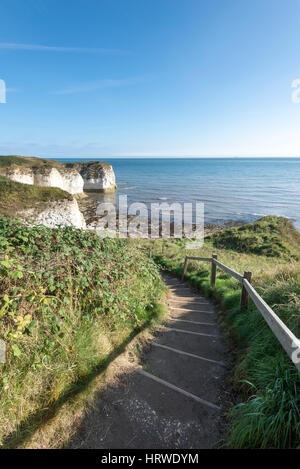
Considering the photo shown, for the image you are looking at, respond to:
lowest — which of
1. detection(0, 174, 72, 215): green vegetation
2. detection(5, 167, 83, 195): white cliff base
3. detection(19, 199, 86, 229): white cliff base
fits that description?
detection(19, 199, 86, 229): white cliff base

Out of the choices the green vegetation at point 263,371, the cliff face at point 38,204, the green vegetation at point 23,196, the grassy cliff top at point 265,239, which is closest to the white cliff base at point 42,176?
the green vegetation at point 23,196

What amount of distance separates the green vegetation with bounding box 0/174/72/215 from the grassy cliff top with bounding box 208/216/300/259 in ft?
47.0

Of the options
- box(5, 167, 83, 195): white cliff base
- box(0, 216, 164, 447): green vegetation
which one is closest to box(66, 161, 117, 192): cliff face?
box(5, 167, 83, 195): white cliff base

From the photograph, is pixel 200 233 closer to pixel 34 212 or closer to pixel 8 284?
pixel 34 212

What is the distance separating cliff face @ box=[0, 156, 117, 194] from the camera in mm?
35456

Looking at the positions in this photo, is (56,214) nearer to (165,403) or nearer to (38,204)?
(38,204)

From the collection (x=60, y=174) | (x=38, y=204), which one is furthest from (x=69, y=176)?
(x=38, y=204)

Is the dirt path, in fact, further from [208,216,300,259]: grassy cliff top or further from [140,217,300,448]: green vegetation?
[208,216,300,259]: grassy cliff top

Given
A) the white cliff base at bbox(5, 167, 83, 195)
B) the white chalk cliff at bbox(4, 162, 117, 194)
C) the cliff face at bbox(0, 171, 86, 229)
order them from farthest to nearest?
the white chalk cliff at bbox(4, 162, 117, 194)
the white cliff base at bbox(5, 167, 83, 195)
the cliff face at bbox(0, 171, 86, 229)

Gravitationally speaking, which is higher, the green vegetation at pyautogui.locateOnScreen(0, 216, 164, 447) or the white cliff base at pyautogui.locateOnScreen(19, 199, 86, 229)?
the white cliff base at pyautogui.locateOnScreen(19, 199, 86, 229)

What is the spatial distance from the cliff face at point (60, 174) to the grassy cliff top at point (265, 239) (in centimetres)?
2748

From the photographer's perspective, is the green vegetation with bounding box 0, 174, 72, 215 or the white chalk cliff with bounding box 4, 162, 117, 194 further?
the white chalk cliff with bounding box 4, 162, 117, 194

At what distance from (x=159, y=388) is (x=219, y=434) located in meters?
1.04

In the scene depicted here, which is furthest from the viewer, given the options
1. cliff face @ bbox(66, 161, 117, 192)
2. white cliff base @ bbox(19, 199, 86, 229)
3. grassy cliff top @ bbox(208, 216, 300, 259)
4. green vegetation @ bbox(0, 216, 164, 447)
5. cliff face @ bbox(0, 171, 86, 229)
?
cliff face @ bbox(66, 161, 117, 192)
